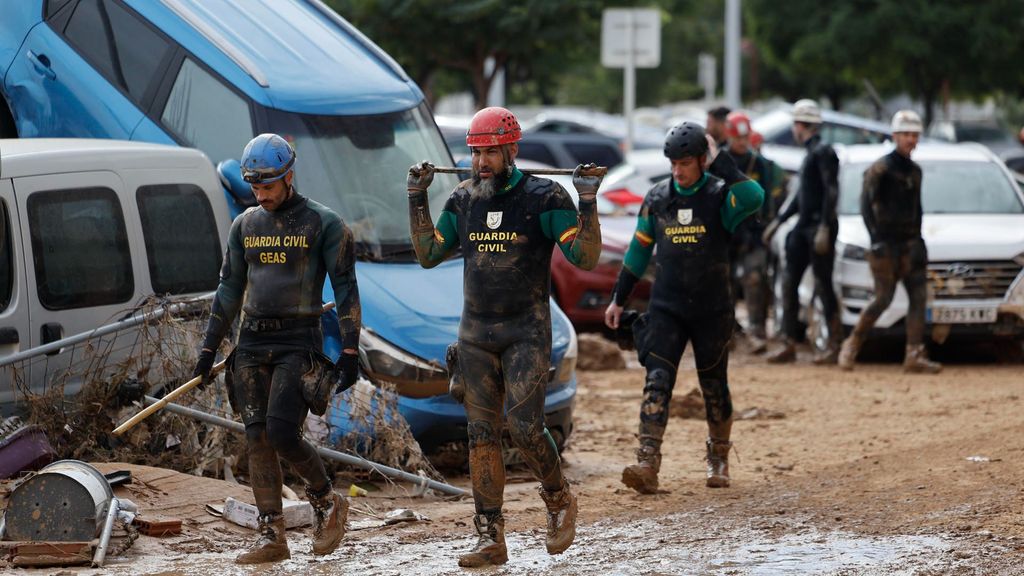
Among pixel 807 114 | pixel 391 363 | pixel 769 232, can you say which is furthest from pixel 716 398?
pixel 769 232

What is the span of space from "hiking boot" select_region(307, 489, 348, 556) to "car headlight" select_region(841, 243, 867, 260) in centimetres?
796

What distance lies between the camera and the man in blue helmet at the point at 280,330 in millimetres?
7277

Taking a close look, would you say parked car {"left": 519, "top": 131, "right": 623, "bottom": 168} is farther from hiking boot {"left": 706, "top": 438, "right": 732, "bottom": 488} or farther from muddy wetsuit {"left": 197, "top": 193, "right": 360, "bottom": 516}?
muddy wetsuit {"left": 197, "top": 193, "right": 360, "bottom": 516}

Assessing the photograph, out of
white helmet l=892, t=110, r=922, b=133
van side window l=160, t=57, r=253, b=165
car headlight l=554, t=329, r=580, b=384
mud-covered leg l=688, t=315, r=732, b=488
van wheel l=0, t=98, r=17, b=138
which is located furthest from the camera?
white helmet l=892, t=110, r=922, b=133

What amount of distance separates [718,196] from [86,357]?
3.39 meters

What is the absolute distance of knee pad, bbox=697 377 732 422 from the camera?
9297 millimetres

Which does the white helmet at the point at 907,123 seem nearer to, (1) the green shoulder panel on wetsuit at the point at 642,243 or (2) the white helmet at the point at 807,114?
(2) the white helmet at the point at 807,114

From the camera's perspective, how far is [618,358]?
14492 millimetres

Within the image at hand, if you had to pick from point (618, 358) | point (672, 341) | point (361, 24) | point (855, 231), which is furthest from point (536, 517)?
point (361, 24)

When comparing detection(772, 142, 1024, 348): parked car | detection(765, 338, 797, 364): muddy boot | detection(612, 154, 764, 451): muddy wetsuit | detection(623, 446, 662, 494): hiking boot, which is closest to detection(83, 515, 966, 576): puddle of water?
detection(623, 446, 662, 494): hiking boot

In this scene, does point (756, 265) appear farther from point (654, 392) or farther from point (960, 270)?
point (654, 392)

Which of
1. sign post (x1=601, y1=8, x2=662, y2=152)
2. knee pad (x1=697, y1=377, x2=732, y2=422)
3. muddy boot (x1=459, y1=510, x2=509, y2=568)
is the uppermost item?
sign post (x1=601, y1=8, x2=662, y2=152)

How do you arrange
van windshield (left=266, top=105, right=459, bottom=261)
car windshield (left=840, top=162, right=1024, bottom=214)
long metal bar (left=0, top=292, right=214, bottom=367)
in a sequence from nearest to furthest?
long metal bar (left=0, top=292, right=214, bottom=367), van windshield (left=266, top=105, right=459, bottom=261), car windshield (left=840, top=162, right=1024, bottom=214)

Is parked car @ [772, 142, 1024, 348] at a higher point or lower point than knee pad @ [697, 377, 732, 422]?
higher
